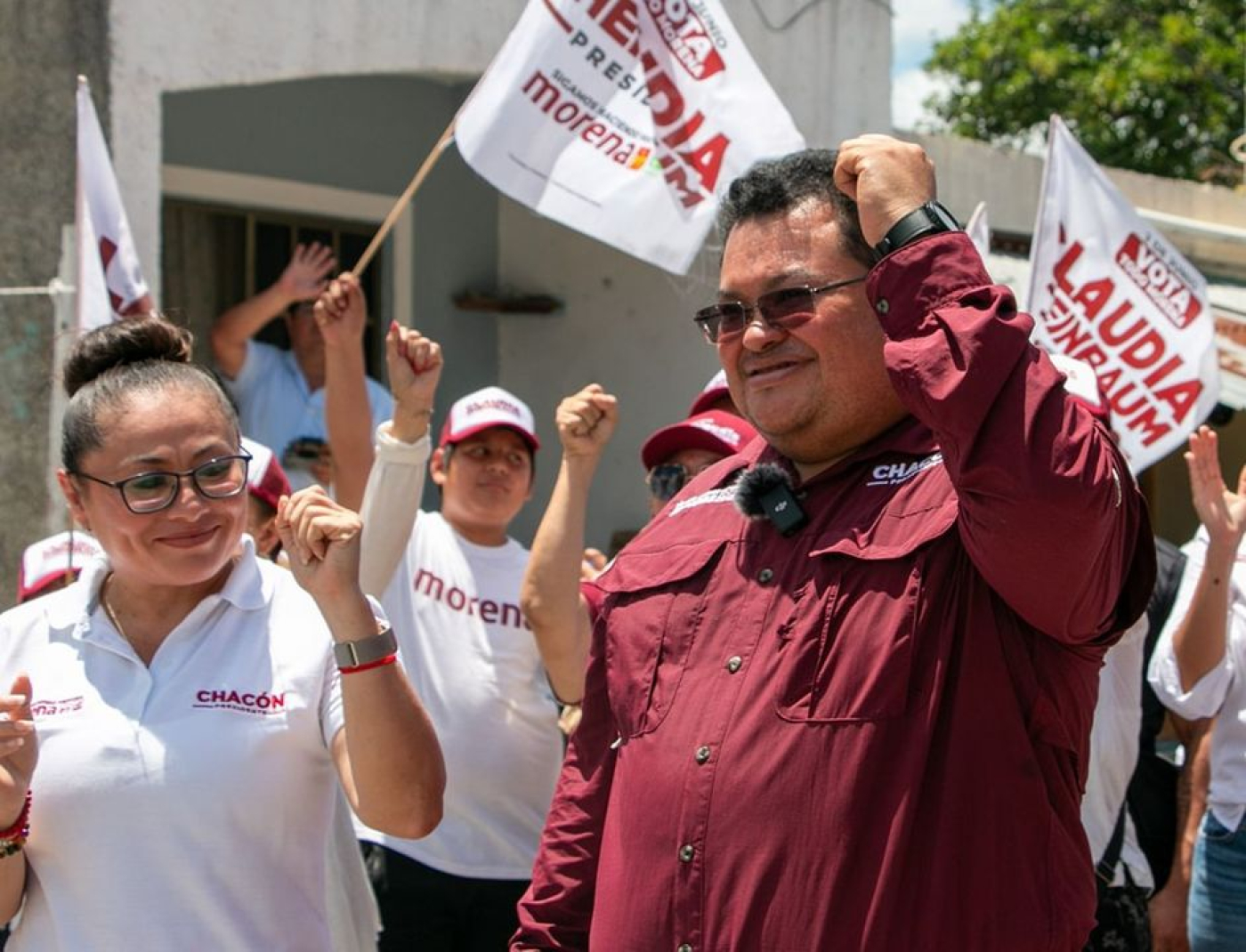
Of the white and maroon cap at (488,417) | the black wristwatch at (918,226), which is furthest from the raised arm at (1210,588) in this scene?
the black wristwatch at (918,226)

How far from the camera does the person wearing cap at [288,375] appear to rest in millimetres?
5957

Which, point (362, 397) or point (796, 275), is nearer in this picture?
point (796, 275)

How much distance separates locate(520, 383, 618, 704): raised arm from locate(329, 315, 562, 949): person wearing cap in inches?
12.2

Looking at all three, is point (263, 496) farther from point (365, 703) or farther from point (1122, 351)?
point (1122, 351)

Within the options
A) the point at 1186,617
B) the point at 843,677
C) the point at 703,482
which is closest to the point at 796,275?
the point at 703,482

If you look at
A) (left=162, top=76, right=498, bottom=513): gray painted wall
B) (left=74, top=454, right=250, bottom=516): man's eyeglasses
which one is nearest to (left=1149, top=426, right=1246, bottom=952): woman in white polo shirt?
(left=74, top=454, right=250, bottom=516): man's eyeglasses

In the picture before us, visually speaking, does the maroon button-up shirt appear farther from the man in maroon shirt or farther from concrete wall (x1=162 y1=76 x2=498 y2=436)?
concrete wall (x1=162 y1=76 x2=498 y2=436)

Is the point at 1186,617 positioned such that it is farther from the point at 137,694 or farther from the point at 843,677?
the point at 137,694

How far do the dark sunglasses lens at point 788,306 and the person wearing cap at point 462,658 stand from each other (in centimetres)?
141

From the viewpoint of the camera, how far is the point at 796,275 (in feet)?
7.16

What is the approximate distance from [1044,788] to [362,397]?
267cm

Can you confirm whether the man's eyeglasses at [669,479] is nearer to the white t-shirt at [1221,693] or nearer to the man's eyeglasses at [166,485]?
the man's eyeglasses at [166,485]

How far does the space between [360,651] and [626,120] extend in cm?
263

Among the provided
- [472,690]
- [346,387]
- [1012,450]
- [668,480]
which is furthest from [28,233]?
[1012,450]
